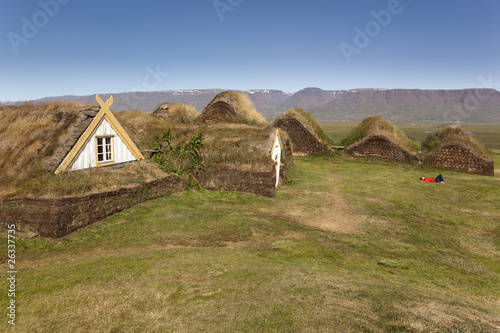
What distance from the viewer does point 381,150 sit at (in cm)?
2619

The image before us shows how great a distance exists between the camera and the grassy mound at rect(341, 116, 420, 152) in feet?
85.0

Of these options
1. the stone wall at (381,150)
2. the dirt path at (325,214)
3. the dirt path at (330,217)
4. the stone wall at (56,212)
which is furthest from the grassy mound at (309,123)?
the stone wall at (56,212)

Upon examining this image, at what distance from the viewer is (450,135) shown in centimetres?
2391

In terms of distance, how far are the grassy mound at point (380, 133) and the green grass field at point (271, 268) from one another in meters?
12.1

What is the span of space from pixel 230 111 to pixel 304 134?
8.78m

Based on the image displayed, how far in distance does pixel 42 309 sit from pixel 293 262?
5390 mm

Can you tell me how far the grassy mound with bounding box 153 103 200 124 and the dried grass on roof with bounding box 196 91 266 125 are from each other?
1.90 meters

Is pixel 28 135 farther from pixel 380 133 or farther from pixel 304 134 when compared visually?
pixel 380 133

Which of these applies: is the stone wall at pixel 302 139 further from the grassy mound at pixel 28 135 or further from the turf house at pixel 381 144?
the grassy mound at pixel 28 135

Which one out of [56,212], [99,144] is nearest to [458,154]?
[99,144]

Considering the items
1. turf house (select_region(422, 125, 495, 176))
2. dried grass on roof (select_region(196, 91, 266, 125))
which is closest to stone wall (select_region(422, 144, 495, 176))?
turf house (select_region(422, 125, 495, 176))

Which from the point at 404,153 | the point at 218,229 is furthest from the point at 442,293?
the point at 404,153

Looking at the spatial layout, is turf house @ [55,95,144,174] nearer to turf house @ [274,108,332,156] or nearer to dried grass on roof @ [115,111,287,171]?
dried grass on roof @ [115,111,287,171]

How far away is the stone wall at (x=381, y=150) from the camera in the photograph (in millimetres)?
24845
